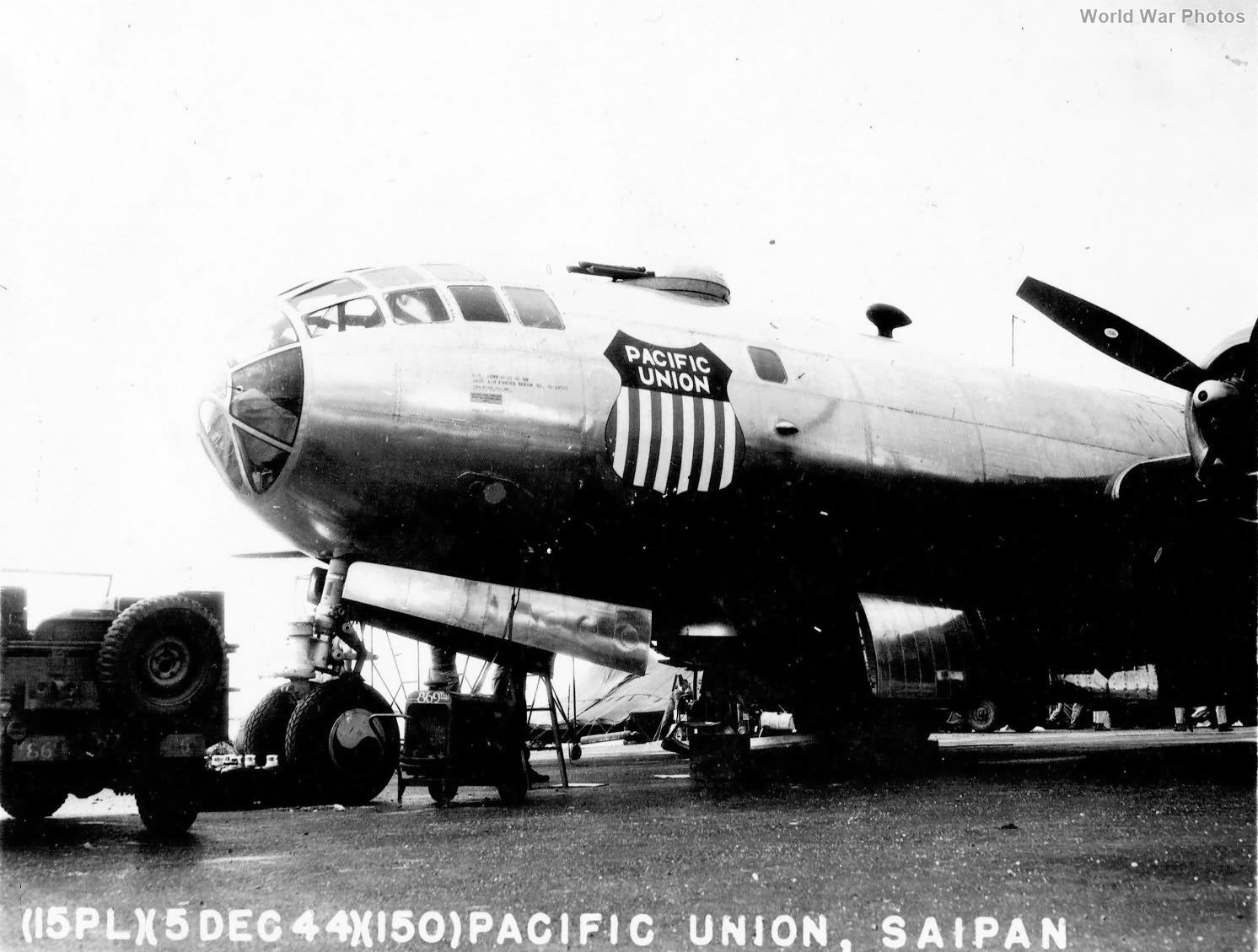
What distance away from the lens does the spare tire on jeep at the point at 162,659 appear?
731 cm

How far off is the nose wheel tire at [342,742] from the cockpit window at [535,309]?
3365 millimetres

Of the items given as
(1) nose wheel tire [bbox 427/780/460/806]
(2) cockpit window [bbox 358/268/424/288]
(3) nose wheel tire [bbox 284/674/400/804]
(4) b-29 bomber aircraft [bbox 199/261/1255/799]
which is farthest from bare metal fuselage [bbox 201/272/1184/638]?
(1) nose wheel tire [bbox 427/780/460/806]

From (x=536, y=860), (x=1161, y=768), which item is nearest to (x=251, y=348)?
(x=536, y=860)

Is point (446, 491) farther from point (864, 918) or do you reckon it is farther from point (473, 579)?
point (864, 918)

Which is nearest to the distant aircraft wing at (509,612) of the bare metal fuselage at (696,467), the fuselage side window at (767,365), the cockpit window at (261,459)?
the bare metal fuselage at (696,467)

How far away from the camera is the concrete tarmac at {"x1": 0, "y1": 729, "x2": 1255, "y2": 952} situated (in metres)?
4.38

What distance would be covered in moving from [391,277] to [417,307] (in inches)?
17.3

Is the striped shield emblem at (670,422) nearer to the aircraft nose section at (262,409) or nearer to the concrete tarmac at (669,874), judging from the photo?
the aircraft nose section at (262,409)

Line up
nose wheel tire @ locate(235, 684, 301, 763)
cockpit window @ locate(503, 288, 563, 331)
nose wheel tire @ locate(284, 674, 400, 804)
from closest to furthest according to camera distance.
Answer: nose wheel tire @ locate(284, 674, 400, 804) → cockpit window @ locate(503, 288, 563, 331) → nose wheel tire @ locate(235, 684, 301, 763)

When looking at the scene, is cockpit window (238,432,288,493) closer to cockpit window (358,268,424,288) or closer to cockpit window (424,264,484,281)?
cockpit window (358,268,424,288)

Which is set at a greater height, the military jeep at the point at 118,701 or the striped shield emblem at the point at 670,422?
the striped shield emblem at the point at 670,422

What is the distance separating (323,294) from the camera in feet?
30.0

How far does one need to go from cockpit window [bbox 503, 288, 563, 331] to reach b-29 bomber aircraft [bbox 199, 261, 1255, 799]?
3 cm

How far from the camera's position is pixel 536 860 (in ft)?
20.4
